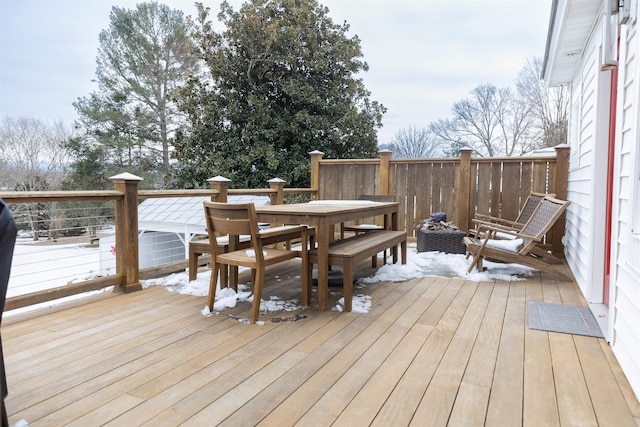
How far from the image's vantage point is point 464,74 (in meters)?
14.8

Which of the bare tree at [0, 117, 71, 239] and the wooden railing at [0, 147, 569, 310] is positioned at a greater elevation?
the bare tree at [0, 117, 71, 239]

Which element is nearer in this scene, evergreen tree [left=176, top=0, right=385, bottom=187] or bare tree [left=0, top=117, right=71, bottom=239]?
evergreen tree [left=176, top=0, right=385, bottom=187]

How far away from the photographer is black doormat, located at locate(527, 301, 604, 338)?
258 cm

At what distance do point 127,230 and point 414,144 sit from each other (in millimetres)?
12408

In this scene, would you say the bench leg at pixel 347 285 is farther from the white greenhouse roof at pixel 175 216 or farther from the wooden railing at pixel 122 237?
the white greenhouse roof at pixel 175 216

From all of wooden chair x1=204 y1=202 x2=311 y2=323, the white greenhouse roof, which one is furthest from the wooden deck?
the white greenhouse roof

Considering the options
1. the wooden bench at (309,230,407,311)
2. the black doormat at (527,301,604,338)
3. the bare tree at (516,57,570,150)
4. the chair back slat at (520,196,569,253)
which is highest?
the bare tree at (516,57,570,150)

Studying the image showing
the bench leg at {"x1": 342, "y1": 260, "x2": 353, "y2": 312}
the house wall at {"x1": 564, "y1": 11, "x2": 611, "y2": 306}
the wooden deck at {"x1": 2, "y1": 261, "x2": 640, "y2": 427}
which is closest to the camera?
the wooden deck at {"x1": 2, "y1": 261, "x2": 640, "y2": 427}

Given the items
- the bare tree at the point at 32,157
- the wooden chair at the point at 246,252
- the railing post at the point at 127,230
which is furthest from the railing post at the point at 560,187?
the bare tree at the point at 32,157

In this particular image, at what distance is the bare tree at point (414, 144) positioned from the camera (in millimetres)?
14211

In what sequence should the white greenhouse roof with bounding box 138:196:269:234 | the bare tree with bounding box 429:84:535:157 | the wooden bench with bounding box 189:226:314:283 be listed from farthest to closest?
the bare tree with bounding box 429:84:535:157 → the white greenhouse roof with bounding box 138:196:269:234 → the wooden bench with bounding box 189:226:314:283

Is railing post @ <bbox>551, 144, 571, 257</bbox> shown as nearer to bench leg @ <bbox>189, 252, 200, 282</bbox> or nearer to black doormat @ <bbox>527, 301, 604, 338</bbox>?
black doormat @ <bbox>527, 301, 604, 338</bbox>

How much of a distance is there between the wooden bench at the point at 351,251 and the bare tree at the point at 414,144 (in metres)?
10.5

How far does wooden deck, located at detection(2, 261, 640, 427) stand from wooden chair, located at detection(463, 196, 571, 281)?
1.04 m
